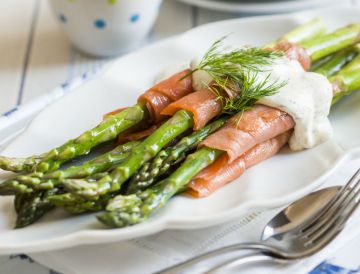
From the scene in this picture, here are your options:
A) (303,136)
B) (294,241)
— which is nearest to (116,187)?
(294,241)

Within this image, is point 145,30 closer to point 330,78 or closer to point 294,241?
point 330,78

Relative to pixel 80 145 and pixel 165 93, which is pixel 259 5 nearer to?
pixel 165 93

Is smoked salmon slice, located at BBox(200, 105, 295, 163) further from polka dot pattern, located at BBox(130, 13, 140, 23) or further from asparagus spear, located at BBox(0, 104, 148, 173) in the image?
polka dot pattern, located at BBox(130, 13, 140, 23)

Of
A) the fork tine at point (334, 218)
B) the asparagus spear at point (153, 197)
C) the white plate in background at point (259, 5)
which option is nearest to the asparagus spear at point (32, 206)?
the asparagus spear at point (153, 197)

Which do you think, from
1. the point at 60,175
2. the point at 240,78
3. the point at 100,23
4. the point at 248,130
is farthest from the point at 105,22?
the point at 60,175

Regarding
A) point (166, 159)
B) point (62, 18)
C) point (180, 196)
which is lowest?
point (180, 196)

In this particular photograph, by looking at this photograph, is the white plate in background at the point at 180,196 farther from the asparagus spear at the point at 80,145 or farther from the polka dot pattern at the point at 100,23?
the polka dot pattern at the point at 100,23

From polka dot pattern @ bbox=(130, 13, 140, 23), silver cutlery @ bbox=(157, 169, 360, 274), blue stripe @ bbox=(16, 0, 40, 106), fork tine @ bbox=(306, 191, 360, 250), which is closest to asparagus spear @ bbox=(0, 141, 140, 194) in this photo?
silver cutlery @ bbox=(157, 169, 360, 274)
